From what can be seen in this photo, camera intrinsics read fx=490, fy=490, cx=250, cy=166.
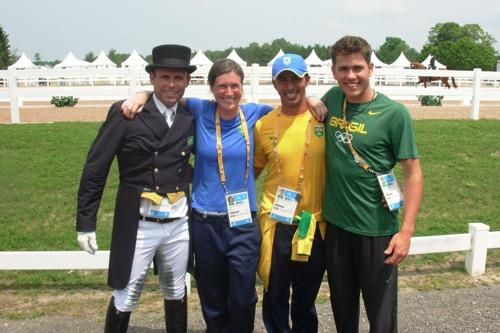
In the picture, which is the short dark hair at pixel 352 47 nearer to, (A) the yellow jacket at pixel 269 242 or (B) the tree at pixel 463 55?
(A) the yellow jacket at pixel 269 242

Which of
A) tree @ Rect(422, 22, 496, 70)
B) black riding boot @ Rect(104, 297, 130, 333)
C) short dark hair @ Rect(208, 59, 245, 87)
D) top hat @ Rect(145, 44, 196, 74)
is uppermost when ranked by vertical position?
tree @ Rect(422, 22, 496, 70)

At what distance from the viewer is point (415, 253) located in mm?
4906

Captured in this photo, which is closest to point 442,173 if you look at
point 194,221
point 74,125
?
point 194,221

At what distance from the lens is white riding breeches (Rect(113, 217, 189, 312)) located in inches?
120

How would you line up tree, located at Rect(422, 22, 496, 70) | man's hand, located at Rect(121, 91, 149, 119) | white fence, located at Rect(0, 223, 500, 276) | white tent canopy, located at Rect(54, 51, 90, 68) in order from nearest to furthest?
1. man's hand, located at Rect(121, 91, 149, 119)
2. white fence, located at Rect(0, 223, 500, 276)
3. white tent canopy, located at Rect(54, 51, 90, 68)
4. tree, located at Rect(422, 22, 496, 70)

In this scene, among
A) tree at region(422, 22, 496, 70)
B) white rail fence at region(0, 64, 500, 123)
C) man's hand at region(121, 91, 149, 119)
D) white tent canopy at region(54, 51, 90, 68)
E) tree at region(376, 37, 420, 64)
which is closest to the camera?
man's hand at region(121, 91, 149, 119)

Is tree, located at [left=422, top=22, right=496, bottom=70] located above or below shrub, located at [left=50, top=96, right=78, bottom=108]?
above

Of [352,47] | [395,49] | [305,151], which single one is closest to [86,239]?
[305,151]

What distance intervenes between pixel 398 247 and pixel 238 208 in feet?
3.33

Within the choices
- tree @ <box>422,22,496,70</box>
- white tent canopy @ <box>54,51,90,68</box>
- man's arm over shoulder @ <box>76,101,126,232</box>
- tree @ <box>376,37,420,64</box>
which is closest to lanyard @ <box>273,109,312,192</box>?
man's arm over shoulder @ <box>76,101,126,232</box>

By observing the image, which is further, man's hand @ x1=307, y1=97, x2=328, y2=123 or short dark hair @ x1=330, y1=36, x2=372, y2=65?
man's hand @ x1=307, y1=97, x2=328, y2=123

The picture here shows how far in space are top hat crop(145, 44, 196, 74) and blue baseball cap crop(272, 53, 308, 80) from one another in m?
0.56

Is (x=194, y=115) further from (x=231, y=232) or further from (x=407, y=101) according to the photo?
(x=407, y=101)

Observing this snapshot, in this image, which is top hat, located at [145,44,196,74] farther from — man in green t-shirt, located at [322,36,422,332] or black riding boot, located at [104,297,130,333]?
black riding boot, located at [104,297,130,333]
